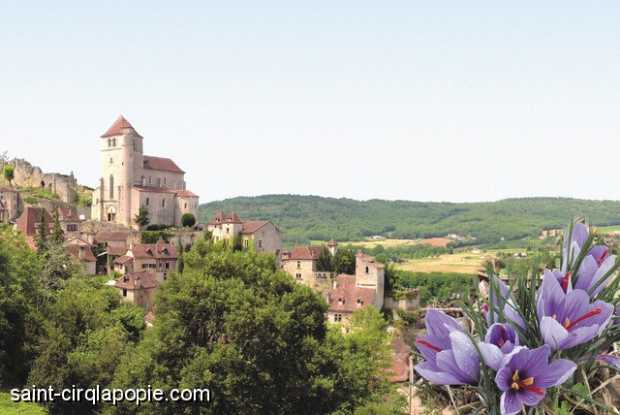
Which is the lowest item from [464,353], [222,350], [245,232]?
[222,350]

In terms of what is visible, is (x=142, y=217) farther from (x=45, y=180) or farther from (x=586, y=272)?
(x=586, y=272)

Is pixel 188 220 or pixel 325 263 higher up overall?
pixel 188 220

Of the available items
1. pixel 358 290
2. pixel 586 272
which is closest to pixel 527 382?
pixel 586 272

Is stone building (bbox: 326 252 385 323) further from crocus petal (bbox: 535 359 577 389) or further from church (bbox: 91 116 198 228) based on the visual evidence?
crocus petal (bbox: 535 359 577 389)

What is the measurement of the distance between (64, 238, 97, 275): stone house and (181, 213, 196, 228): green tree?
542 inches

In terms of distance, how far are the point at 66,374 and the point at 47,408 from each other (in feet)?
5.08

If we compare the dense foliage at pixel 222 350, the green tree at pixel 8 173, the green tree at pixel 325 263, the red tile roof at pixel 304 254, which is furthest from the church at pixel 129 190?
the dense foliage at pixel 222 350

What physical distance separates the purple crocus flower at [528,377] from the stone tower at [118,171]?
69.3 meters

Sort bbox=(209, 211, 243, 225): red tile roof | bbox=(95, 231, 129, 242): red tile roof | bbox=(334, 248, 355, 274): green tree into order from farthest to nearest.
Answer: bbox=(334, 248, 355, 274): green tree
bbox=(209, 211, 243, 225): red tile roof
bbox=(95, 231, 129, 242): red tile roof

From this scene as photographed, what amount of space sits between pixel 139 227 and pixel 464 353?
68.1 meters

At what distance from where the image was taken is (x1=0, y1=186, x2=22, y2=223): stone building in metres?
64.5

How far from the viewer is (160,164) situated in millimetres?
76938

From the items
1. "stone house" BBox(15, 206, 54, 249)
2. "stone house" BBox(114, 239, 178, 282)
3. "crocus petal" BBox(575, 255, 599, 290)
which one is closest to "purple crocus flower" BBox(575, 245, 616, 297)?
"crocus petal" BBox(575, 255, 599, 290)

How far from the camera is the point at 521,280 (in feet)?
8.80
